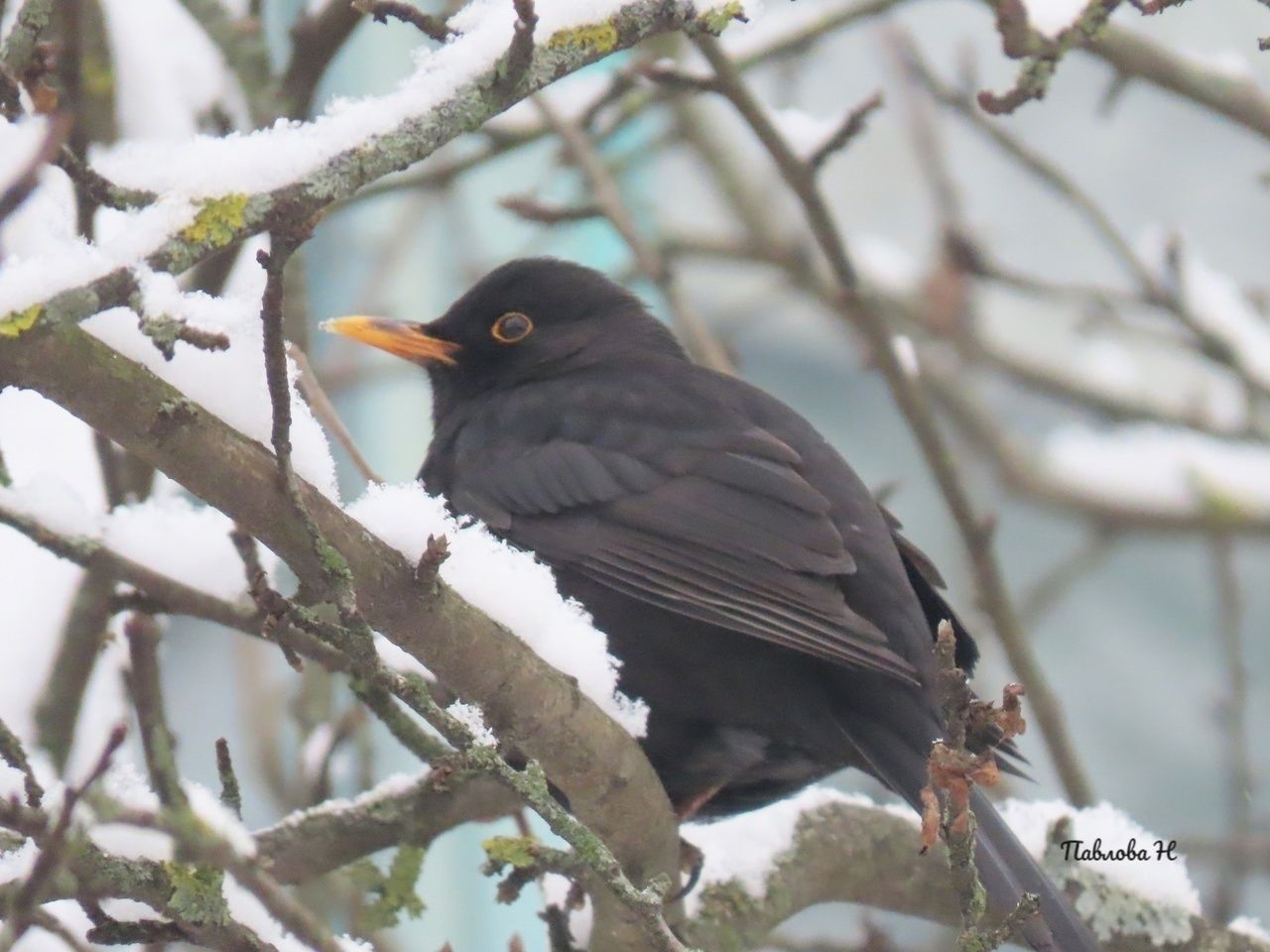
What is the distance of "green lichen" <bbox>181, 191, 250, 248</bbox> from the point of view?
209 cm

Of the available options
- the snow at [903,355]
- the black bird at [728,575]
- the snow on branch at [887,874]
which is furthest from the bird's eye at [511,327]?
the snow on branch at [887,874]

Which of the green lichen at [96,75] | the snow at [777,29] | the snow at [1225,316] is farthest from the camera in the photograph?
the snow at [1225,316]

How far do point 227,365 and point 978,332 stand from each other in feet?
15.5

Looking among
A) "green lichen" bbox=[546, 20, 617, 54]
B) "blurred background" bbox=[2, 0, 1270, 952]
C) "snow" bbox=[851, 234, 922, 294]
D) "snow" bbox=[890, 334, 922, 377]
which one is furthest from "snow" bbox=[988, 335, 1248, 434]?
"green lichen" bbox=[546, 20, 617, 54]

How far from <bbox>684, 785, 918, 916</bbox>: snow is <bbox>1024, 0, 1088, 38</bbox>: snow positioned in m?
1.62

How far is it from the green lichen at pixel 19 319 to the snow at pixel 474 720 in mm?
787

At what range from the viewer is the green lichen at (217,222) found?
2.09 m

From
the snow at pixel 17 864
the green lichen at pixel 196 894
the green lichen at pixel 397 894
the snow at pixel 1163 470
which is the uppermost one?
the snow at pixel 1163 470

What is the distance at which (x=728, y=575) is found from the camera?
137 inches

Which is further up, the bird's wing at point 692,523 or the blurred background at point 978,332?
the blurred background at point 978,332

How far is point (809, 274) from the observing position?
594cm

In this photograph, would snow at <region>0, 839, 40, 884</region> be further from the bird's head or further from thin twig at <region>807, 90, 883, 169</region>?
thin twig at <region>807, 90, 883, 169</region>

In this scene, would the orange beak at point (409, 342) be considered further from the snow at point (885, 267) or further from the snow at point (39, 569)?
the snow at point (885, 267)

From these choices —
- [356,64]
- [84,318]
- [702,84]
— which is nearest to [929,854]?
[702,84]
